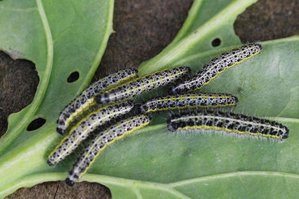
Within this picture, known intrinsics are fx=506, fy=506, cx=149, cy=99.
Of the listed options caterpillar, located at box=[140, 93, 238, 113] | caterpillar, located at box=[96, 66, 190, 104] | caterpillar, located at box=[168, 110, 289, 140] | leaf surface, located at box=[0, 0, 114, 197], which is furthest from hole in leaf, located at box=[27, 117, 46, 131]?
caterpillar, located at box=[168, 110, 289, 140]

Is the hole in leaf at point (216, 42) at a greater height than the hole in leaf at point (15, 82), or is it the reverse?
the hole in leaf at point (216, 42)

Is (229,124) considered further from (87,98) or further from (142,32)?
(142,32)

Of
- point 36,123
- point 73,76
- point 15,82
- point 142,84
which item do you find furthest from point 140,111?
point 15,82

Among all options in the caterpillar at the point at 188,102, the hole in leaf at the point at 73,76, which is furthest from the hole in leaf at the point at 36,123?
the caterpillar at the point at 188,102

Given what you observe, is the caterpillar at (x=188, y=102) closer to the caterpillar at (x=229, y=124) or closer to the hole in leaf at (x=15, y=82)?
the caterpillar at (x=229, y=124)

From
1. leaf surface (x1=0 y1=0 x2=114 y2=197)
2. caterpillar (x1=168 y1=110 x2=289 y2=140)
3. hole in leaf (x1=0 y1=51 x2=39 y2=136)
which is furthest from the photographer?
hole in leaf (x1=0 y1=51 x2=39 y2=136)

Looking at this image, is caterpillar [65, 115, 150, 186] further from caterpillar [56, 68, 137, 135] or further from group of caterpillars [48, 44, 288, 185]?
caterpillar [56, 68, 137, 135]
